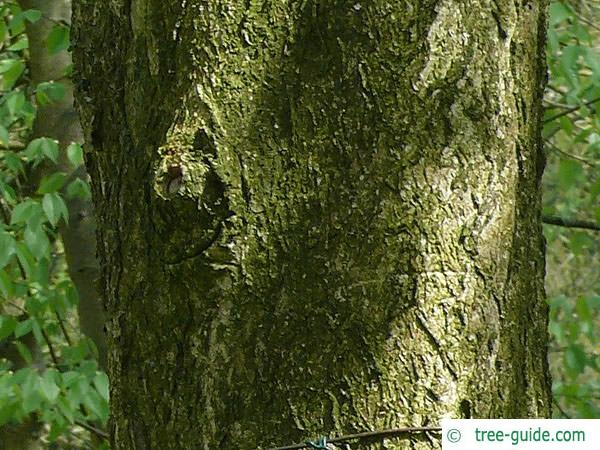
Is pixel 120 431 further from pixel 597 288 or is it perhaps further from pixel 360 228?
pixel 597 288

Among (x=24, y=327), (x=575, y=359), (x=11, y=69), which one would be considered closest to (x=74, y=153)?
(x=11, y=69)

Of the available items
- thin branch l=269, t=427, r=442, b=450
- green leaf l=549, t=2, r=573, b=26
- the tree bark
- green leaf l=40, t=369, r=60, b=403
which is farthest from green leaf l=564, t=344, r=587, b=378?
thin branch l=269, t=427, r=442, b=450

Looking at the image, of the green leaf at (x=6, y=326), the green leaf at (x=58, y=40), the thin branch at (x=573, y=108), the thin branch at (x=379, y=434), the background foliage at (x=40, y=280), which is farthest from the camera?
the green leaf at (x=6, y=326)

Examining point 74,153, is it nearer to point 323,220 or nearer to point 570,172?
point 570,172

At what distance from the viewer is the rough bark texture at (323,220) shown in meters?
1.16

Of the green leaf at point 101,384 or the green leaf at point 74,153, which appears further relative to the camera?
the green leaf at point 74,153

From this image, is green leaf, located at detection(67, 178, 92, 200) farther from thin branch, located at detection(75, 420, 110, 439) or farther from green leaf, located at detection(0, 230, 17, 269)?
thin branch, located at detection(75, 420, 110, 439)

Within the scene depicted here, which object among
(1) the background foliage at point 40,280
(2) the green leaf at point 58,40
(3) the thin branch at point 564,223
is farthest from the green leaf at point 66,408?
(3) the thin branch at point 564,223

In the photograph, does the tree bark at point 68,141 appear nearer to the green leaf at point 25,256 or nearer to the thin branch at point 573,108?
the green leaf at point 25,256

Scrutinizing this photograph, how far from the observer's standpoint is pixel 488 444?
111cm

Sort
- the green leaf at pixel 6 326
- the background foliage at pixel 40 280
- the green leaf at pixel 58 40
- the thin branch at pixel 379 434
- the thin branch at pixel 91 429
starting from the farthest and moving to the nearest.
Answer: the thin branch at pixel 91 429 → the green leaf at pixel 6 326 → the green leaf at pixel 58 40 → the background foliage at pixel 40 280 → the thin branch at pixel 379 434

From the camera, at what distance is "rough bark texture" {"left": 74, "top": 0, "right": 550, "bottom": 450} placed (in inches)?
45.8

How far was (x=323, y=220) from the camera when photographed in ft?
3.86

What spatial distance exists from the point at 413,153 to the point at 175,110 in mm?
293
